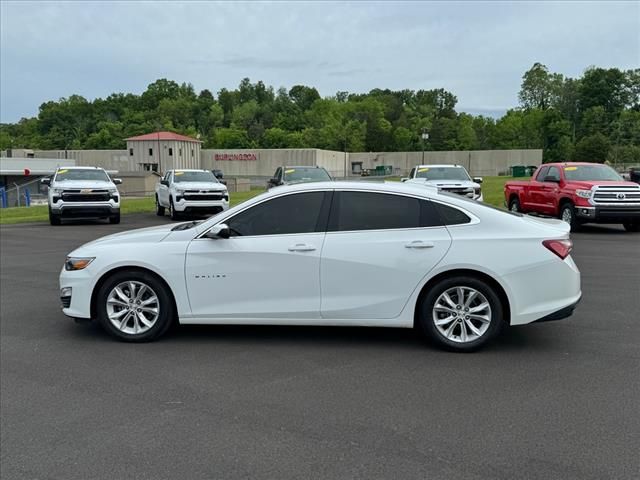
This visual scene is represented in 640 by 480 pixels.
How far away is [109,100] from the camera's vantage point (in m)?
146

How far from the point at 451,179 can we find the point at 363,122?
106m

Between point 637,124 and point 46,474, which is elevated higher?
point 637,124

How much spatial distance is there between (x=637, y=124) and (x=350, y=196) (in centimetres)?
11340

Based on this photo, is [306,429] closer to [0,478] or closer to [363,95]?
[0,478]

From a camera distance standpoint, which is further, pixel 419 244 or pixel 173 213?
pixel 173 213

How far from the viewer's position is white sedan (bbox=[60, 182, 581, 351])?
17.6 ft

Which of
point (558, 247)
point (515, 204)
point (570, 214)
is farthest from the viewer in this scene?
point (515, 204)

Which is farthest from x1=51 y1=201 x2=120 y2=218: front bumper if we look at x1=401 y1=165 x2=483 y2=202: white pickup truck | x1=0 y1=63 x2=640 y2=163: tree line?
x1=0 y1=63 x2=640 y2=163: tree line

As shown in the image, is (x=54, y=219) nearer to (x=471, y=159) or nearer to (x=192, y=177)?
(x=192, y=177)

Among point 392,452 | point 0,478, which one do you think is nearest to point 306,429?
point 392,452

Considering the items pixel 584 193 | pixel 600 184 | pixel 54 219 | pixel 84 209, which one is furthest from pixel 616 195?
pixel 54 219

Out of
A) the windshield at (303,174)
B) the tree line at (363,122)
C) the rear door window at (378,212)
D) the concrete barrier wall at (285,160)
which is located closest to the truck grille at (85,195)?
the windshield at (303,174)

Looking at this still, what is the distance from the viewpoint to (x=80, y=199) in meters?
19.0

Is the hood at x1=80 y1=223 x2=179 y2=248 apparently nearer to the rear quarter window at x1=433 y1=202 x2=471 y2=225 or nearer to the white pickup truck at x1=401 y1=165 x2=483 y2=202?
the rear quarter window at x1=433 y1=202 x2=471 y2=225
